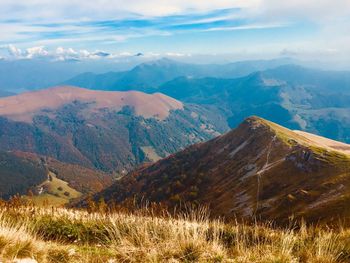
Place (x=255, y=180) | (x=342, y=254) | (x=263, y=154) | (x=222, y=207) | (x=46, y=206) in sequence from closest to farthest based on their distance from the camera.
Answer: (x=342, y=254) → (x=46, y=206) → (x=222, y=207) → (x=255, y=180) → (x=263, y=154)

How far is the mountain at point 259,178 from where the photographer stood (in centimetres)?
7038

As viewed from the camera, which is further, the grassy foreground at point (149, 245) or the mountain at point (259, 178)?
the mountain at point (259, 178)

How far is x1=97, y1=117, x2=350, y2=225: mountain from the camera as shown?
70375mm

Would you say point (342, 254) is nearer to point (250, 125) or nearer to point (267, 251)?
point (267, 251)

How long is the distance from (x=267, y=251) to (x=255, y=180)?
322ft

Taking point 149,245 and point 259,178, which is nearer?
point 149,245

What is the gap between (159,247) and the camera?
932cm

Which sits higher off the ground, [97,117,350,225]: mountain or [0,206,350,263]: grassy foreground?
[0,206,350,263]: grassy foreground

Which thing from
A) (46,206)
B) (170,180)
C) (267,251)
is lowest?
(170,180)

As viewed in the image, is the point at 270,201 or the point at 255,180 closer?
the point at 270,201

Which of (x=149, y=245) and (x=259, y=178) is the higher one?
(x=149, y=245)

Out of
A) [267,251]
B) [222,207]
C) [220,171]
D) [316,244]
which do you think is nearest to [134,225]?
[267,251]

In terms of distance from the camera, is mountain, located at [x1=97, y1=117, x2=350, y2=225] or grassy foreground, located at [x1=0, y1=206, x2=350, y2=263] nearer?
grassy foreground, located at [x1=0, y1=206, x2=350, y2=263]

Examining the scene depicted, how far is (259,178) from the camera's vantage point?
10300 centimetres
